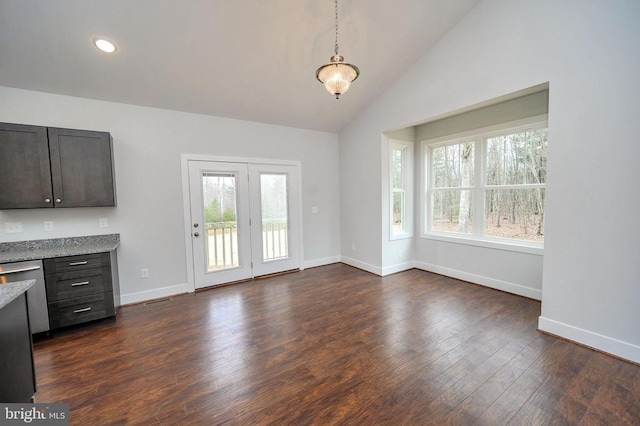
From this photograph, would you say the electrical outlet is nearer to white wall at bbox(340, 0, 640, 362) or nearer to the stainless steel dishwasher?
the stainless steel dishwasher

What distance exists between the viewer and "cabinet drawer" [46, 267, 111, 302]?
2646 millimetres

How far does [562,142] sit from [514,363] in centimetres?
203

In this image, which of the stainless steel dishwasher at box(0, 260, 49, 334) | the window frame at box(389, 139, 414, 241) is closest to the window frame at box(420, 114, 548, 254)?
the window frame at box(389, 139, 414, 241)

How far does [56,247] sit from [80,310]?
2.80ft

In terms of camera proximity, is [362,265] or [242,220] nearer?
[242,220]

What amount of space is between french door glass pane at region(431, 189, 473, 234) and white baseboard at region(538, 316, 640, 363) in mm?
1753

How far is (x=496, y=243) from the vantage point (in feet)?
12.1

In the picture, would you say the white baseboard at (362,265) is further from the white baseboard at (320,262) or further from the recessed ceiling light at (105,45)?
the recessed ceiling light at (105,45)

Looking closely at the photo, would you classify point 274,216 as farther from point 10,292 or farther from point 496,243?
point 496,243

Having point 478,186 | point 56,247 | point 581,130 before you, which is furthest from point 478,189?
point 56,247

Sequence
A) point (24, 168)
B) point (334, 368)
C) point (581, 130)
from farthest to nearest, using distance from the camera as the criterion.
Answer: point (24, 168) < point (581, 130) < point (334, 368)

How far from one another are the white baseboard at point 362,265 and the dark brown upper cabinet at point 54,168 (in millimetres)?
3867

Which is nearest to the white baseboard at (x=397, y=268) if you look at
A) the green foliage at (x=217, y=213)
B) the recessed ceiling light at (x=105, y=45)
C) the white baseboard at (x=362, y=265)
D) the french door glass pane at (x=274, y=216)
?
the white baseboard at (x=362, y=265)

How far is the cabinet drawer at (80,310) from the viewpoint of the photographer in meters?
2.66
